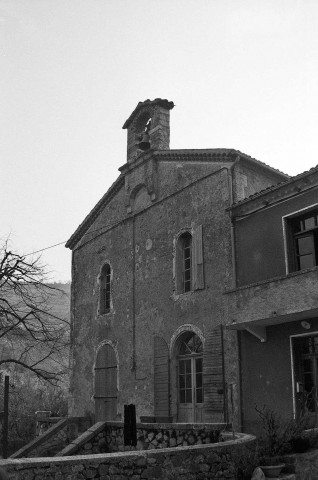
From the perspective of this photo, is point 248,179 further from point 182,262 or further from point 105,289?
point 105,289

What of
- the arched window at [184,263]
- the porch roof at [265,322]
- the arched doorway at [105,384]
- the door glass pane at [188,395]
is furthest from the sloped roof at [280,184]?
the arched doorway at [105,384]

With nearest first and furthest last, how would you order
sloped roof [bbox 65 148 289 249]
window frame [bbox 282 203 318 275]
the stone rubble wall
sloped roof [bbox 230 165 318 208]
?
the stone rubble wall
sloped roof [bbox 230 165 318 208]
window frame [bbox 282 203 318 275]
sloped roof [bbox 65 148 289 249]

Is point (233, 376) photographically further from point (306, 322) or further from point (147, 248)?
point (147, 248)

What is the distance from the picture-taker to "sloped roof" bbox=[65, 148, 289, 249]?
15836 millimetres

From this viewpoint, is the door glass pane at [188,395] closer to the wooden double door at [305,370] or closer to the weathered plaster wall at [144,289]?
the weathered plaster wall at [144,289]

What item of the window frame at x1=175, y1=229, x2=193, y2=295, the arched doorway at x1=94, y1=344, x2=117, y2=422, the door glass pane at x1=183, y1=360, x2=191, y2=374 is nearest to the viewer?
the door glass pane at x1=183, y1=360, x2=191, y2=374

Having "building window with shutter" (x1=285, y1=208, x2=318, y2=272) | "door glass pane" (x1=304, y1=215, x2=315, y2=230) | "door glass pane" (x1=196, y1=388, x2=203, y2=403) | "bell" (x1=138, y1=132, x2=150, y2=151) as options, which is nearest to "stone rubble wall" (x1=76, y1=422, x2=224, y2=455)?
"door glass pane" (x1=196, y1=388, x2=203, y2=403)

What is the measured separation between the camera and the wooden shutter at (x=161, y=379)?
16406 millimetres

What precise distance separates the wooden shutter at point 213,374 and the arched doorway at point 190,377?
67cm

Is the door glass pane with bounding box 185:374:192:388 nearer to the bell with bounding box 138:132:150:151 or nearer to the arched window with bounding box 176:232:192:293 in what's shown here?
the arched window with bounding box 176:232:192:293

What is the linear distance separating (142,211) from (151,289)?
117 inches

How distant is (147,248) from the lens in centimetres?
1873

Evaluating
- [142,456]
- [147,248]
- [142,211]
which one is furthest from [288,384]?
[142,211]

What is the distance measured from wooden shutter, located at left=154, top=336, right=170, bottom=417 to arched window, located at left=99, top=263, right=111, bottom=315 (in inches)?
170
